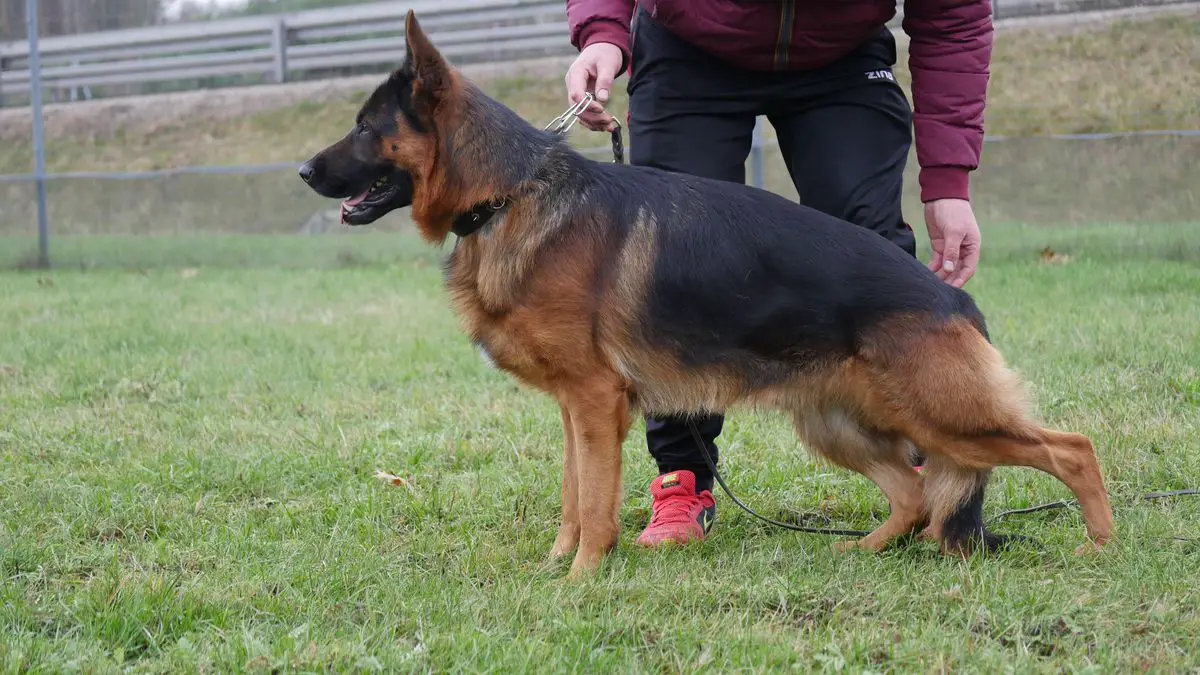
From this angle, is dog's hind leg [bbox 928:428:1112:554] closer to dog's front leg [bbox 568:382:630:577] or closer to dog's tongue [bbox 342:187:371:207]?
dog's front leg [bbox 568:382:630:577]

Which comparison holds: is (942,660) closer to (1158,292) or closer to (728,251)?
(728,251)

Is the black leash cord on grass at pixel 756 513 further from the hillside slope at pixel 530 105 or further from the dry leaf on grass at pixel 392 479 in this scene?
the hillside slope at pixel 530 105

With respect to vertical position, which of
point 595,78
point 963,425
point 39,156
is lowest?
point 39,156

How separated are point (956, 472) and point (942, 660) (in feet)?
3.15

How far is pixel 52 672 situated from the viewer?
8.34 feet

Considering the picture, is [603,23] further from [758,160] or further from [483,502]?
[758,160]

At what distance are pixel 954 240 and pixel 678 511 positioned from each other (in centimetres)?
132

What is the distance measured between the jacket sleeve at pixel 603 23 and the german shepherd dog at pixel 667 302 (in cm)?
46

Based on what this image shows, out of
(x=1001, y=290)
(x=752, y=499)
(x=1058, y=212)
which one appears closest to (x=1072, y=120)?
(x=1058, y=212)

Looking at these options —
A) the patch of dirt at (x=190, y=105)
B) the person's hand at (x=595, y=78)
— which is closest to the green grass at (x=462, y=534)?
the person's hand at (x=595, y=78)

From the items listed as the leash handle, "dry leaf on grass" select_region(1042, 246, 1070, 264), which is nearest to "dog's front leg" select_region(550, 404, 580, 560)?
the leash handle

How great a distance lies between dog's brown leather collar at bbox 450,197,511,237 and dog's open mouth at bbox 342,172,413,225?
19 cm

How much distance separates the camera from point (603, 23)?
3.81 m

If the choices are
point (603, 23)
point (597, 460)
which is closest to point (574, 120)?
point (603, 23)
